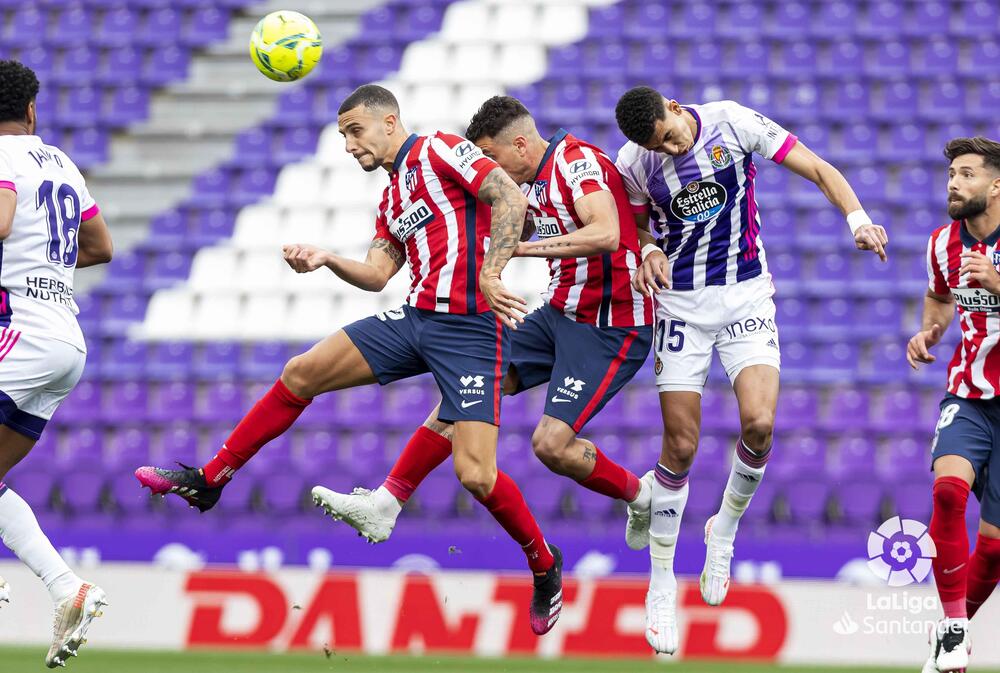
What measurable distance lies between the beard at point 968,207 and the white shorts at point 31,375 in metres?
4.04

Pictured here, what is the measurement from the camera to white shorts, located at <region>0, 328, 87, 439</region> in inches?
234

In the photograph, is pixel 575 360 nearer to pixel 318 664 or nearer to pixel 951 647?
pixel 951 647

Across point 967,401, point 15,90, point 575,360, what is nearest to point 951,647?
point 967,401

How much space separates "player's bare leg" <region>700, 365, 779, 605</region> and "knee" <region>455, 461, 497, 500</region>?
124 cm

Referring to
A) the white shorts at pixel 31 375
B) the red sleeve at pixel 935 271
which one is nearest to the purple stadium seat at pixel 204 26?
the white shorts at pixel 31 375

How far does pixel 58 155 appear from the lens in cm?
624

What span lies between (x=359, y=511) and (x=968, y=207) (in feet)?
10.6

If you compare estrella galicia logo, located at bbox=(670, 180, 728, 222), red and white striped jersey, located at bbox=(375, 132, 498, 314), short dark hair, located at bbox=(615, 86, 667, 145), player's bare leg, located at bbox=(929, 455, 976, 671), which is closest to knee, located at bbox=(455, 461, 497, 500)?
red and white striped jersey, located at bbox=(375, 132, 498, 314)

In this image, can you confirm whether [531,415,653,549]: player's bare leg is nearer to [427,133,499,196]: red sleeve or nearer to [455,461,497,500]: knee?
[455,461,497,500]: knee

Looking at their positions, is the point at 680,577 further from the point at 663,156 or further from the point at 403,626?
the point at 663,156

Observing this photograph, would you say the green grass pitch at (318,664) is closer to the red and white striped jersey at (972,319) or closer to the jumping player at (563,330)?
the jumping player at (563,330)

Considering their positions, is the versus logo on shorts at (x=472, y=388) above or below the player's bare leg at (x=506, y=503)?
above

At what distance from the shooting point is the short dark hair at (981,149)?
643cm

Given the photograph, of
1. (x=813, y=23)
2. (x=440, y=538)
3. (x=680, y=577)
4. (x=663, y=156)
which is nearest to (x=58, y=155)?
(x=663, y=156)
